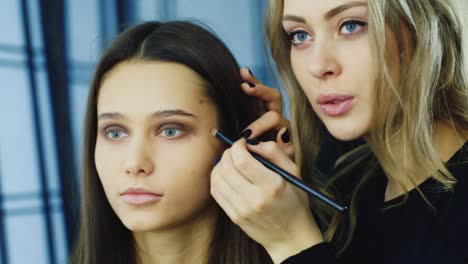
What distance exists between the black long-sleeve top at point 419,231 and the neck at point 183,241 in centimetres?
25

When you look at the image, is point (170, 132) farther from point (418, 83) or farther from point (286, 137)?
point (418, 83)

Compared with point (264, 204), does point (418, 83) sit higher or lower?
higher

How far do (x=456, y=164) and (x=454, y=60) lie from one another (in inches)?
8.1

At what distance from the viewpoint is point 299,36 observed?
4.14ft

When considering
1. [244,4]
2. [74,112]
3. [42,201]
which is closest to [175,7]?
[244,4]

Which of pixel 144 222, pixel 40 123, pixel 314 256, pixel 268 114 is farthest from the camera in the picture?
pixel 40 123

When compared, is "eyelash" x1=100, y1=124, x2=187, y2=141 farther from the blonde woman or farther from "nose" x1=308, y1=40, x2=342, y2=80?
"nose" x1=308, y1=40, x2=342, y2=80

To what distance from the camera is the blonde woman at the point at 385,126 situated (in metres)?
1.11

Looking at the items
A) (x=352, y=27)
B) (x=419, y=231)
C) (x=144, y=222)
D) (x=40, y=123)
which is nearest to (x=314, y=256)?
(x=419, y=231)

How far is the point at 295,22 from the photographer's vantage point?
1.21m

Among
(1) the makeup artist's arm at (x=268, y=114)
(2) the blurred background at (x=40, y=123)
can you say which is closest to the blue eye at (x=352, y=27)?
(1) the makeup artist's arm at (x=268, y=114)

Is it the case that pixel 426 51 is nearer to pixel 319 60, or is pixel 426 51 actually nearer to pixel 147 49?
pixel 319 60

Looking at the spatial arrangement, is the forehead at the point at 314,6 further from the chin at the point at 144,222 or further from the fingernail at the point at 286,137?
the chin at the point at 144,222

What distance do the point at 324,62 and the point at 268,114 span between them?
0.20 m
